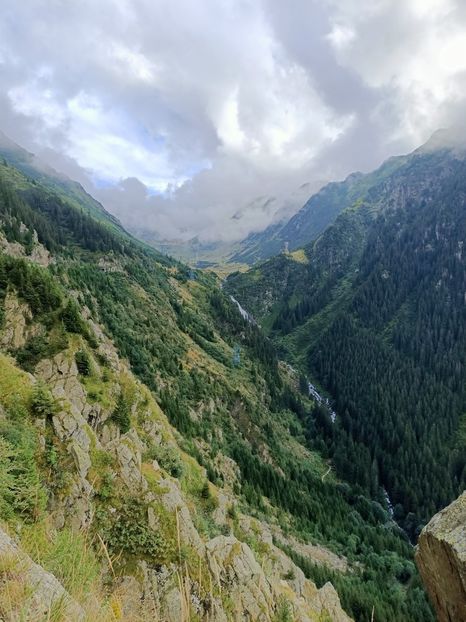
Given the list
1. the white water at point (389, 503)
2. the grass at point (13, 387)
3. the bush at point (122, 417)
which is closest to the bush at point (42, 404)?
the grass at point (13, 387)

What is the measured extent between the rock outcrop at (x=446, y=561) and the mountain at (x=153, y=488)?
544 cm

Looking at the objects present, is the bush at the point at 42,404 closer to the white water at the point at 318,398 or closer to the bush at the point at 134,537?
the bush at the point at 134,537

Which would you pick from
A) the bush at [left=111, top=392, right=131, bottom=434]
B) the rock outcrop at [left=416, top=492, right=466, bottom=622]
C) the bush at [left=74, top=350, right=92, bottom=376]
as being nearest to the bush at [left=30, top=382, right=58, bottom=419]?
the rock outcrop at [left=416, top=492, right=466, bottom=622]

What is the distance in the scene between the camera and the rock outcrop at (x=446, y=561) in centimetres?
801

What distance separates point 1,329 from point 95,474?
27.1 meters

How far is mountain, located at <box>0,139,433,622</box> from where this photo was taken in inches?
394

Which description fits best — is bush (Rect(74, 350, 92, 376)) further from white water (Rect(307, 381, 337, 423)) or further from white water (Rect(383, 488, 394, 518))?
white water (Rect(307, 381, 337, 423))

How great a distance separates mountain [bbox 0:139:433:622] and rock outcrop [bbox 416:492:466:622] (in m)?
5.44

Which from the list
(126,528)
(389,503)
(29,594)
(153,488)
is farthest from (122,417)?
(389,503)

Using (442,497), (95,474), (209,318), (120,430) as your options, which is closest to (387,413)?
(442,497)

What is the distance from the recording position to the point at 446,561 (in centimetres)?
838

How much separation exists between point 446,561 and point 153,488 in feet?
42.6

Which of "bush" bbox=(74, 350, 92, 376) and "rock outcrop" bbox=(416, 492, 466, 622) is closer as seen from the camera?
"rock outcrop" bbox=(416, 492, 466, 622)

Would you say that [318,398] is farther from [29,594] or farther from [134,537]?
[29,594]
